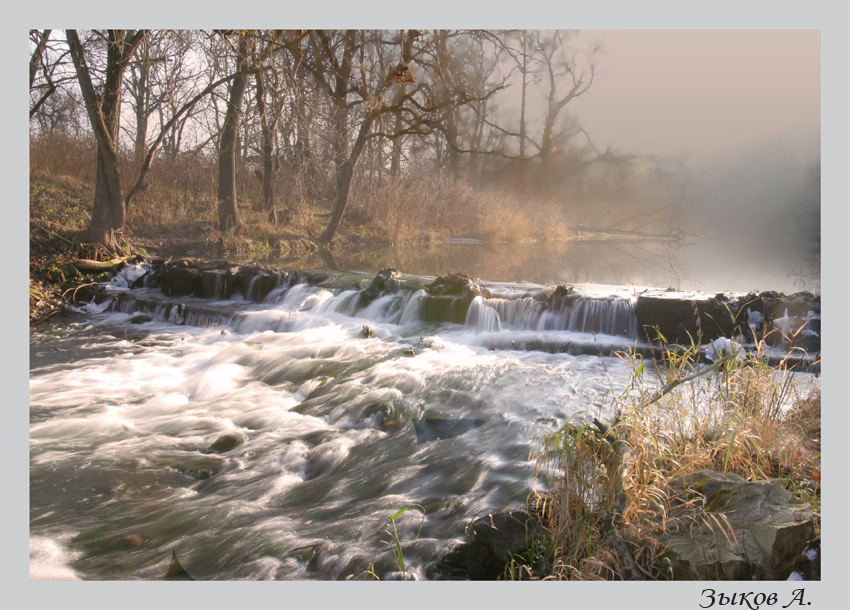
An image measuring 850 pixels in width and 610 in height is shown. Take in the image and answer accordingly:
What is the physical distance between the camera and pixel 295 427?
385 centimetres

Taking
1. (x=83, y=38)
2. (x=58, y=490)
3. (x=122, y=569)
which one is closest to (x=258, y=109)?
(x=83, y=38)

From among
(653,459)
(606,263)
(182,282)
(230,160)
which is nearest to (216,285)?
(182,282)

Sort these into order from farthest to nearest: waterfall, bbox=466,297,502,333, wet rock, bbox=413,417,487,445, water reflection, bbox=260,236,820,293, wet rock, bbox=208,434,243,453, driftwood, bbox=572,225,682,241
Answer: driftwood, bbox=572,225,682,241
water reflection, bbox=260,236,820,293
waterfall, bbox=466,297,502,333
wet rock, bbox=413,417,487,445
wet rock, bbox=208,434,243,453

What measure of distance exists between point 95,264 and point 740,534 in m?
8.46

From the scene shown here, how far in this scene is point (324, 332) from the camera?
20.7 ft

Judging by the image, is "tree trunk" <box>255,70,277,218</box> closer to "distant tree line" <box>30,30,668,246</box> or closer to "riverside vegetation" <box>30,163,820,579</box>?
"distant tree line" <box>30,30,668,246</box>

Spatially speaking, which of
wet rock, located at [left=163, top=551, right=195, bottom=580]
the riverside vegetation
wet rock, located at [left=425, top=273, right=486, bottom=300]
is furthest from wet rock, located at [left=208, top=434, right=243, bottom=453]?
wet rock, located at [left=425, top=273, right=486, bottom=300]

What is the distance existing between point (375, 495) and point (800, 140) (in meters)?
3.40

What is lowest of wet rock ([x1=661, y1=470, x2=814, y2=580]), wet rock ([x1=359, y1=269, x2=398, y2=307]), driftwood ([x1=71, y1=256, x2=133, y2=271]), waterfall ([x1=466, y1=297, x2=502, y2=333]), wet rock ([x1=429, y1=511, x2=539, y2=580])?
wet rock ([x1=429, y1=511, x2=539, y2=580])

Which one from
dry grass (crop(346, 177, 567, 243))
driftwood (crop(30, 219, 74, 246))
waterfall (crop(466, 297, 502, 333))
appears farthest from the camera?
dry grass (crop(346, 177, 567, 243))

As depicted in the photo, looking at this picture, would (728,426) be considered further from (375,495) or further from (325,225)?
(325,225)

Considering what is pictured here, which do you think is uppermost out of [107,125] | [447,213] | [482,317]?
[107,125]

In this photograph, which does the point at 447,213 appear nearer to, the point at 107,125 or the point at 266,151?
the point at 266,151

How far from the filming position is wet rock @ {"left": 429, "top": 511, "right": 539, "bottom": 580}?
88.8 inches
